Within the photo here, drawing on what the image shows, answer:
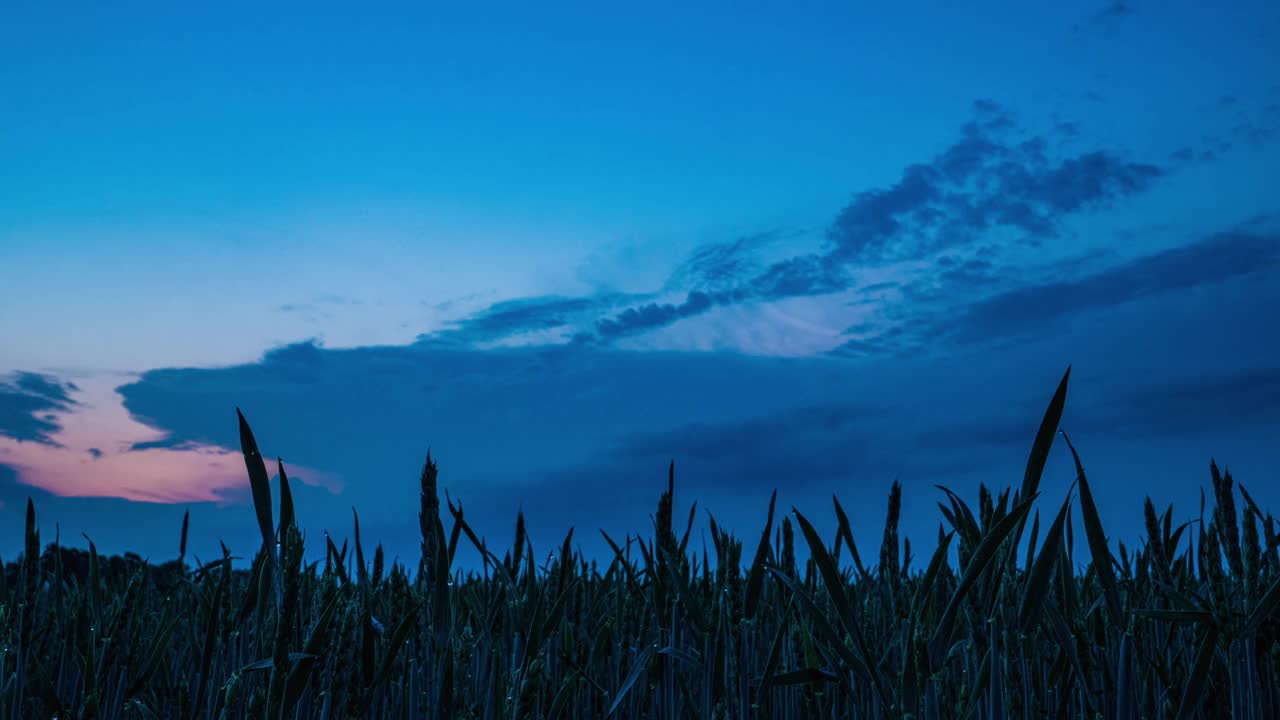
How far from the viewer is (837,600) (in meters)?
1.64

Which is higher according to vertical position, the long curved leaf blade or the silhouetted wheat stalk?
the long curved leaf blade

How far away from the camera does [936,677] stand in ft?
5.10

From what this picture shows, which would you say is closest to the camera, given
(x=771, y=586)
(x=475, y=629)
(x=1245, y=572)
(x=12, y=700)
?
(x=1245, y=572)

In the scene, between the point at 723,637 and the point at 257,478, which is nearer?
the point at 257,478

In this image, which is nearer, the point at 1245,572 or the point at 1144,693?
the point at 1144,693

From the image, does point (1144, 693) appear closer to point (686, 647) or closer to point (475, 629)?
point (686, 647)

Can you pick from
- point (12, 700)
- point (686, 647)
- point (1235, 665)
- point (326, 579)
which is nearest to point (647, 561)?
point (686, 647)

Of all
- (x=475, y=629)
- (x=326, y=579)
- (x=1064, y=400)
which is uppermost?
(x=1064, y=400)

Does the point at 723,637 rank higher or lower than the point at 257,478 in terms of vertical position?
lower

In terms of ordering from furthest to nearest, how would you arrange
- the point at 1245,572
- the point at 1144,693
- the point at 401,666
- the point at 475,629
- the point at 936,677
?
the point at 475,629
the point at 401,666
the point at 1245,572
the point at 1144,693
the point at 936,677

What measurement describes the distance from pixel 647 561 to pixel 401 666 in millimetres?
972

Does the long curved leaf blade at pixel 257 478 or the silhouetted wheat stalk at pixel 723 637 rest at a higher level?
→ the long curved leaf blade at pixel 257 478

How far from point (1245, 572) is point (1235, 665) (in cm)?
53

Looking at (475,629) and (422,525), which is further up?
(422,525)
